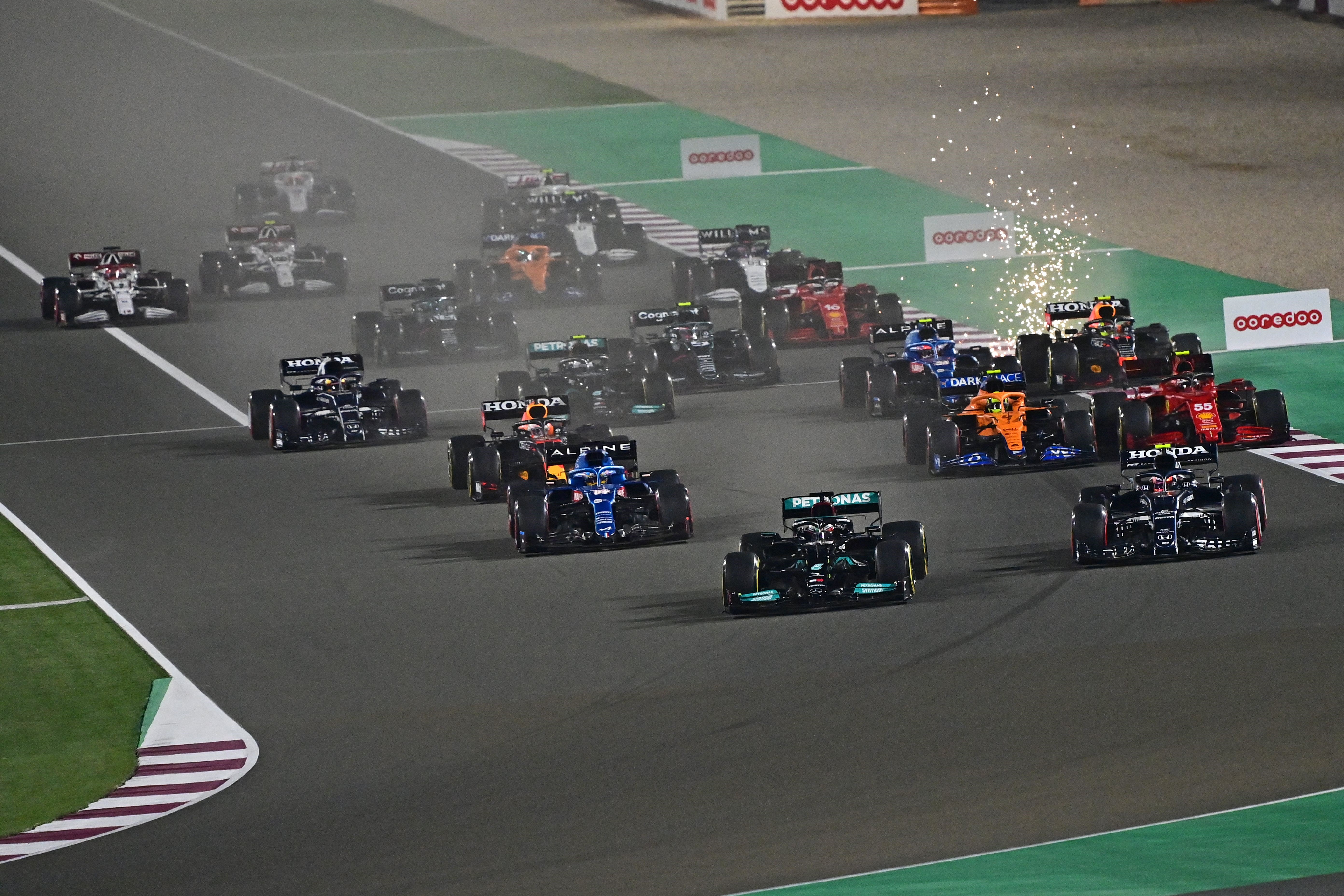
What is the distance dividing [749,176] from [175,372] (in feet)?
74.0

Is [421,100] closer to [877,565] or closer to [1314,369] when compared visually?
[1314,369]

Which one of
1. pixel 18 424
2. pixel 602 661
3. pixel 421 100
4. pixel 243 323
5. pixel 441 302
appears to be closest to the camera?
pixel 602 661

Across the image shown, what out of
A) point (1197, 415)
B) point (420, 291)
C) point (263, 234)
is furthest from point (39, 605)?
point (263, 234)

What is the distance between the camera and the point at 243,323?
152ft

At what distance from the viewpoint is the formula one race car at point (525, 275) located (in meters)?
47.1

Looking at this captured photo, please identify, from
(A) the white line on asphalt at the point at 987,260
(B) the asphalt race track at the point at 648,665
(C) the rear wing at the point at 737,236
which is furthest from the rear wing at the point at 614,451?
(A) the white line on asphalt at the point at 987,260

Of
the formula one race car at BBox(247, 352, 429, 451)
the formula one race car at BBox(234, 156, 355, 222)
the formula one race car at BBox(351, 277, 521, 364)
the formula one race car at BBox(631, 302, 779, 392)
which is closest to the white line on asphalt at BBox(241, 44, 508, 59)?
the formula one race car at BBox(234, 156, 355, 222)

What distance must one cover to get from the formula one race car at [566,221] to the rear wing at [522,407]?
1529cm

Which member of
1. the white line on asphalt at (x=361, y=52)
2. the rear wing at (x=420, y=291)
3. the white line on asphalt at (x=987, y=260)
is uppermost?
the white line on asphalt at (x=361, y=52)

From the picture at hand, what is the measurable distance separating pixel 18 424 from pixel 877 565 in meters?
17.5

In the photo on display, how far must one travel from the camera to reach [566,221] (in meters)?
50.7

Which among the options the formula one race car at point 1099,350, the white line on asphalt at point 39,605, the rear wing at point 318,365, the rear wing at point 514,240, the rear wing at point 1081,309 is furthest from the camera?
the rear wing at point 514,240

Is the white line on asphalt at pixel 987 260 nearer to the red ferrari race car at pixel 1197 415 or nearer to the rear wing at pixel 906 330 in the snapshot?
the rear wing at pixel 906 330

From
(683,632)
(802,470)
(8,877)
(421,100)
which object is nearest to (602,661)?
(683,632)
